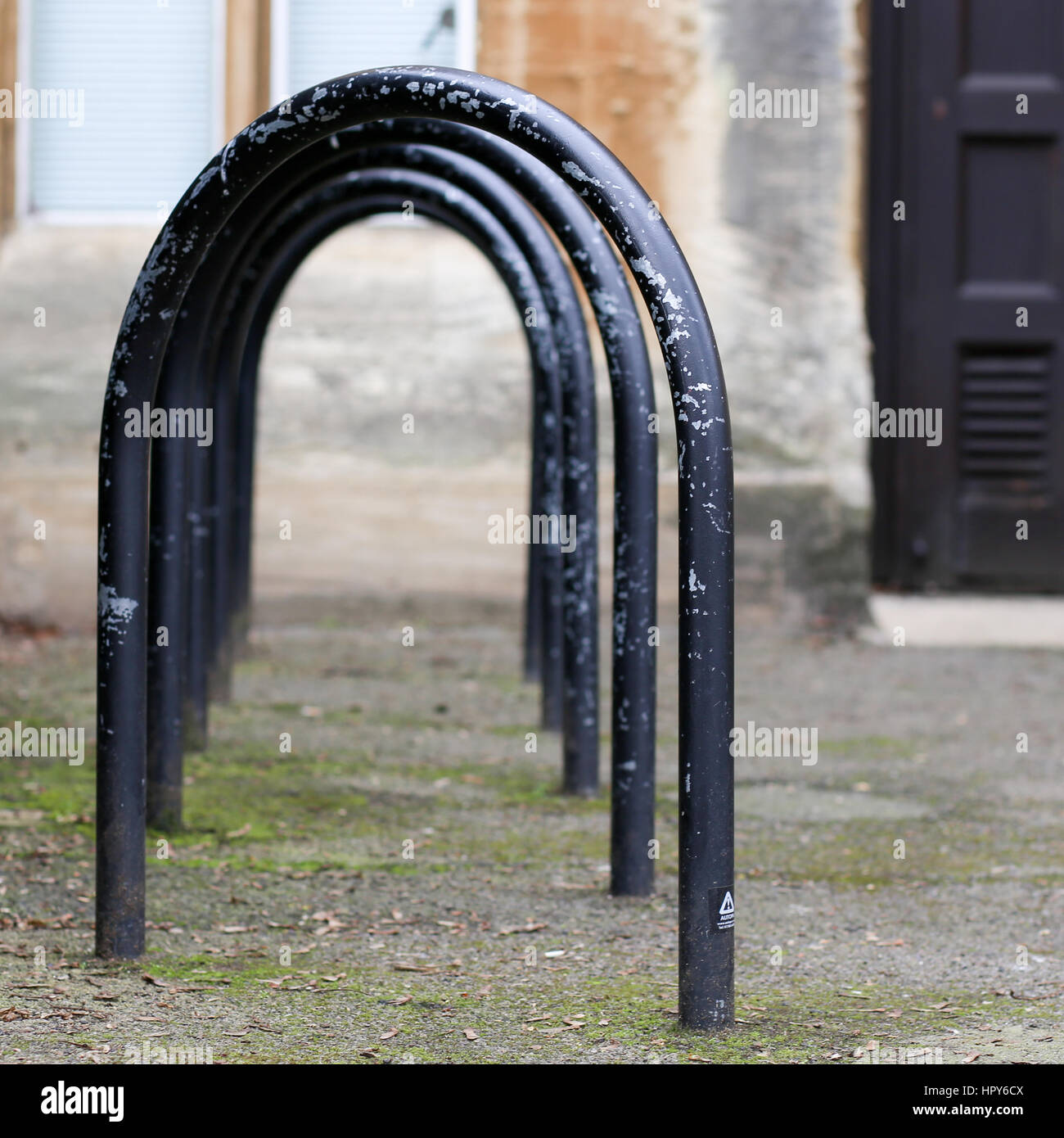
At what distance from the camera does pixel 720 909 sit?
2.30 metres

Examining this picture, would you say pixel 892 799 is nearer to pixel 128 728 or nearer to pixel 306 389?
pixel 128 728

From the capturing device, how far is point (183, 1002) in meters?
2.44

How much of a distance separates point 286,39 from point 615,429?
14.9 ft

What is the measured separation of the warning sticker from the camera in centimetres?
230

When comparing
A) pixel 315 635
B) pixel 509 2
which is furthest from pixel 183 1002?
pixel 509 2

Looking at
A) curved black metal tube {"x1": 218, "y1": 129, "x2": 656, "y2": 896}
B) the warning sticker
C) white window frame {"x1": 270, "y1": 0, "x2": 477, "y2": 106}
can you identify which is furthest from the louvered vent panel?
the warning sticker

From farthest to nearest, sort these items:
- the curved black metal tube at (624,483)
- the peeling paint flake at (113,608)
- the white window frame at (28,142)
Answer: the white window frame at (28,142) < the curved black metal tube at (624,483) < the peeling paint flake at (113,608)

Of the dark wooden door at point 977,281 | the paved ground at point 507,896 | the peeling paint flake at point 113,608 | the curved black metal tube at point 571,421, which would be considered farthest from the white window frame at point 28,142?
the peeling paint flake at point 113,608

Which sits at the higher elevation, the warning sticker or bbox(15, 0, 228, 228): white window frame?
bbox(15, 0, 228, 228): white window frame

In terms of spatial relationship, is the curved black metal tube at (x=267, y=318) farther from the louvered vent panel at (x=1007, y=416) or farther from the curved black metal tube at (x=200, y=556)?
the louvered vent panel at (x=1007, y=416)

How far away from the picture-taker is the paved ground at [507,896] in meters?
2.34

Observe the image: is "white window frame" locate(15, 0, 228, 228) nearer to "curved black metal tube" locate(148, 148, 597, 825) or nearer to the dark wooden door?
"curved black metal tube" locate(148, 148, 597, 825)

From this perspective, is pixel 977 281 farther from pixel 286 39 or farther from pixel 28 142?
pixel 28 142

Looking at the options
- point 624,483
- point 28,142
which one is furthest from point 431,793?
point 28,142
